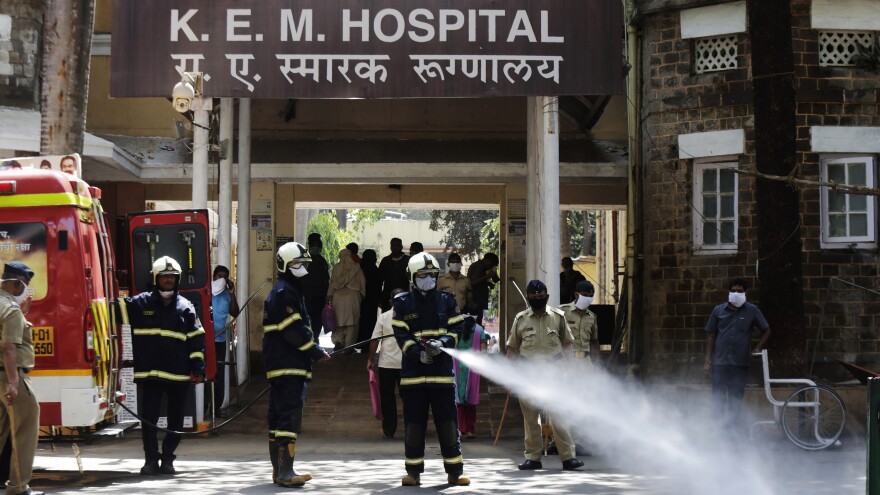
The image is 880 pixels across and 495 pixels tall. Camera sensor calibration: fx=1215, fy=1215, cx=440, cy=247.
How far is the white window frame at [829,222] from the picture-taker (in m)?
14.9

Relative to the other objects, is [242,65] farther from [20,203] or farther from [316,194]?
[316,194]

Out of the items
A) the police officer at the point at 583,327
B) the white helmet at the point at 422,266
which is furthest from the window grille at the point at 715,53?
the white helmet at the point at 422,266

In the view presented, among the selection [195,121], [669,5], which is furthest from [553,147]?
[195,121]

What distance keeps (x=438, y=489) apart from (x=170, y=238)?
4.60 m

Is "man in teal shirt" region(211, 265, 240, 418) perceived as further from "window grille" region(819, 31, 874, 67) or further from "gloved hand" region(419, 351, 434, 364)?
"window grille" region(819, 31, 874, 67)

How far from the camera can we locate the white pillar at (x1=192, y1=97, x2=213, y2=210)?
14070mm

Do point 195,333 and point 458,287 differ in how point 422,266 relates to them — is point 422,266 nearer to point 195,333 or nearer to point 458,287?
point 195,333

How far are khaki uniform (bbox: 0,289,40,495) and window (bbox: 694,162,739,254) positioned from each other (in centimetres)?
915

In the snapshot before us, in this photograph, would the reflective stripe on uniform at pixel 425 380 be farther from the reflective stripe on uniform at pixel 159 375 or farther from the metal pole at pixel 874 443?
the metal pole at pixel 874 443

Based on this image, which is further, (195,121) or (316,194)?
(316,194)

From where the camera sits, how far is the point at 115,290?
1061cm

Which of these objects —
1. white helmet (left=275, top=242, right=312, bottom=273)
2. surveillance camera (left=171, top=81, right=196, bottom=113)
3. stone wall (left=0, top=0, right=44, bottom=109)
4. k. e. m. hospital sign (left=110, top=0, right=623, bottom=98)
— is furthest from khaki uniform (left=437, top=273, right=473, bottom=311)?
white helmet (left=275, top=242, right=312, bottom=273)

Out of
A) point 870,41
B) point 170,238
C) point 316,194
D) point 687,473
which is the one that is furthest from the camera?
point 316,194

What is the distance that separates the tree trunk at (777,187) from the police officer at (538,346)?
3.66 m
